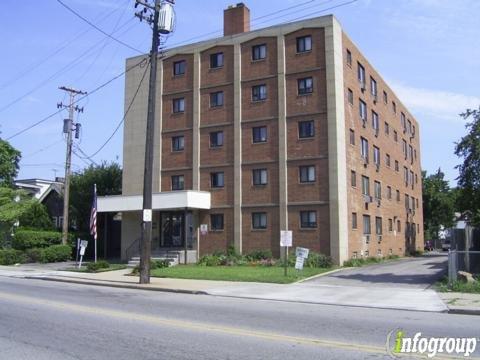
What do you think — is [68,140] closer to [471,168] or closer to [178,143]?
[178,143]

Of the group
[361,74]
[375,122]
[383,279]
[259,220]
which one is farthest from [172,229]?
[375,122]

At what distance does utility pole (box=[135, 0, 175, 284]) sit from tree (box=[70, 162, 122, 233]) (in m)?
22.5

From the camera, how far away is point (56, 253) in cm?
3794

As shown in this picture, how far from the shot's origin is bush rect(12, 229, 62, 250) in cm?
3884

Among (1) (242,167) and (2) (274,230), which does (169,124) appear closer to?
(1) (242,167)

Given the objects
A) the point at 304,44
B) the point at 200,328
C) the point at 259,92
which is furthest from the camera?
the point at 259,92

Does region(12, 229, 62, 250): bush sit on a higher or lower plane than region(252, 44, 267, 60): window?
lower

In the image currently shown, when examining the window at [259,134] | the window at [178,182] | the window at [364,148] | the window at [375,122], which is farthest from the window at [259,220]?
the window at [375,122]

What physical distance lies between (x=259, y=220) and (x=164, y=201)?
239 inches

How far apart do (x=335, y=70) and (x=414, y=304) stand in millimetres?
19917

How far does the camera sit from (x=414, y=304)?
1532 cm

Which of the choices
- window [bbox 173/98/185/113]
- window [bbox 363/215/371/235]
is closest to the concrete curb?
window [bbox 173/98/185/113]

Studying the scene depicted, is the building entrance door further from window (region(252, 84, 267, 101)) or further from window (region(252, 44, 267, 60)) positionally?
window (region(252, 44, 267, 60))

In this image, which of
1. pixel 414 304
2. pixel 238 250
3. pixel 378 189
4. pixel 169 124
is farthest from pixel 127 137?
pixel 414 304
